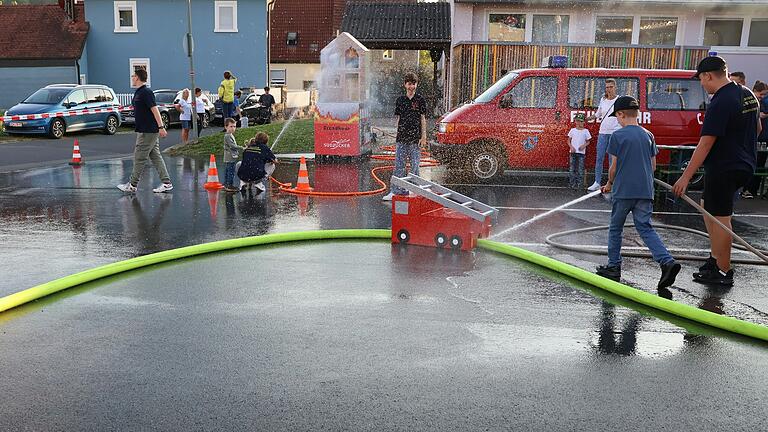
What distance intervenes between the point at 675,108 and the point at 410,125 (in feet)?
18.3

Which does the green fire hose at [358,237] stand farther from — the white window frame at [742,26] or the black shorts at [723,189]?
the white window frame at [742,26]

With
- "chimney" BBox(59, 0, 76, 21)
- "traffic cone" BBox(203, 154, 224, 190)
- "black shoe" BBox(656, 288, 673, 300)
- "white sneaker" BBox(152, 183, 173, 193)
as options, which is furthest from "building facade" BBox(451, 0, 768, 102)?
"chimney" BBox(59, 0, 76, 21)

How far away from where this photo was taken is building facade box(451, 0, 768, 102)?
20891 millimetres

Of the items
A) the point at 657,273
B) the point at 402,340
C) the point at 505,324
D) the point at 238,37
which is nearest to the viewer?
the point at 402,340

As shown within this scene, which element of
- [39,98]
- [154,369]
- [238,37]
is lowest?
[154,369]

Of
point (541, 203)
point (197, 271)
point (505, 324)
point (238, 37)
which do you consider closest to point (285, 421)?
point (505, 324)

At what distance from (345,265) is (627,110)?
10.0 ft

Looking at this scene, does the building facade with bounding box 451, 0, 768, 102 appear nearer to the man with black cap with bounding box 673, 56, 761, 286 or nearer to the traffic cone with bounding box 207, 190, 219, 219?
the traffic cone with bounding box 207, 190, 219, 219

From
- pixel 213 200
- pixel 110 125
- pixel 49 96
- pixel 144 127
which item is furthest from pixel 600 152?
pixel 49 96

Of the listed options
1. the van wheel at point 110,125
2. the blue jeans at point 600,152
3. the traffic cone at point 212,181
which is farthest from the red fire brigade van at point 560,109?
the van wheel at point 110,125

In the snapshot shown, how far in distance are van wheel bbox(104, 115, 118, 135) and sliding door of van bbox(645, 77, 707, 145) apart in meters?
19.0

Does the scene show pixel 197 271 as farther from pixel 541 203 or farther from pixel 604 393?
pixel 541 203

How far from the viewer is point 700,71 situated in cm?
624

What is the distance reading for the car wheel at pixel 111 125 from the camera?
24.3m
